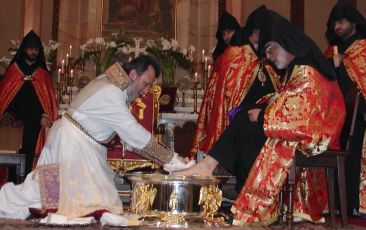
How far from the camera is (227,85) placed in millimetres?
6801

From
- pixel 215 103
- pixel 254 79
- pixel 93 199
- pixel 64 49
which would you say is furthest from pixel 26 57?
pixel 93 199

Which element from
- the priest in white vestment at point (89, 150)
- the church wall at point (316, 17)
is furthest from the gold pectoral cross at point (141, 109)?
the church wall at point (316, 17)

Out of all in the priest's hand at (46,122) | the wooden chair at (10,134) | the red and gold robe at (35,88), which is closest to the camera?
the priest's hand at (46,122)

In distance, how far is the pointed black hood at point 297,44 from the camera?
517 centimetres

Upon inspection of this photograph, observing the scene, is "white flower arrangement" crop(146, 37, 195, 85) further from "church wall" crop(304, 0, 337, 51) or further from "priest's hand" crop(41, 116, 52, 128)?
"church wall" crop(304, 0, 337, 51)

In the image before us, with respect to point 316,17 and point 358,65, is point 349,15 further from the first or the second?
point 316,17

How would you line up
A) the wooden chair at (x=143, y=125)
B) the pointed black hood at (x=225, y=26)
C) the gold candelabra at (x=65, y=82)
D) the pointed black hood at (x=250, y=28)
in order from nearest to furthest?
the pointed black hood at (x=250, y=28)
the wooden chair at (x=143, y=125)
the pointed black hood at (x=225, y=26)
the gold candelabra at (x=65, y=82)

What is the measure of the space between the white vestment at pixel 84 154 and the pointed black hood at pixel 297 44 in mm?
1347

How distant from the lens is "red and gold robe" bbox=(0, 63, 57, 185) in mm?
8281

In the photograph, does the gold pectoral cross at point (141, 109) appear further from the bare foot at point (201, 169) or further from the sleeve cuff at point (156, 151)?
the bare foot at point (201, 169)

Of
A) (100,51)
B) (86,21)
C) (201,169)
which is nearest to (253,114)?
(201,169)

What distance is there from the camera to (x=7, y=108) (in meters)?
8.36

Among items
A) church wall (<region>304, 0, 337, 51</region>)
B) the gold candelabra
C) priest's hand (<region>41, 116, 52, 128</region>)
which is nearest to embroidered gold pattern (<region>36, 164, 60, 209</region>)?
priest's hand (<region>41, 116, 52, 128</region>)

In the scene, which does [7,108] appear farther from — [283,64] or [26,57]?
[283,64]
